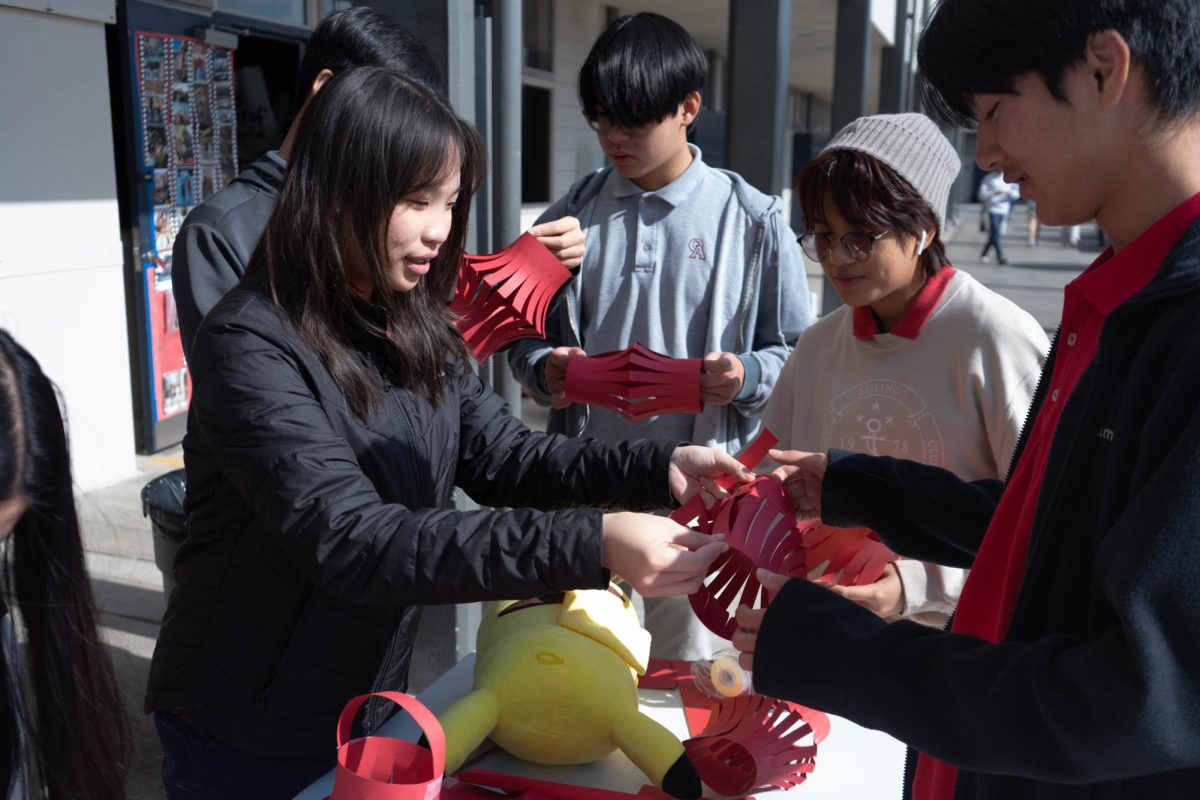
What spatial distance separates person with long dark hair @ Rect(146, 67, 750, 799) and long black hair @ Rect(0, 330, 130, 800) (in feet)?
0.67

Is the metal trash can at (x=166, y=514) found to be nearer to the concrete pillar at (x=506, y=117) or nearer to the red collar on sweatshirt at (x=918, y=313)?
the concrete pillar at (x=506, y=117)

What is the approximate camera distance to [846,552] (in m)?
1.75

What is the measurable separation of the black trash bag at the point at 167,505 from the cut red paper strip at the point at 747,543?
167 cm

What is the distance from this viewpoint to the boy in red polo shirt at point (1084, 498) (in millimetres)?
842

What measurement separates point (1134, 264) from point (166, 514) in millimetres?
2453

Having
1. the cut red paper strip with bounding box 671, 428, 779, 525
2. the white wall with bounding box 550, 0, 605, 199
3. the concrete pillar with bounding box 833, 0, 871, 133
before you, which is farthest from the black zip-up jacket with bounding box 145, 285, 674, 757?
the concrete pillar with bounding box 833, 0, 871, 133

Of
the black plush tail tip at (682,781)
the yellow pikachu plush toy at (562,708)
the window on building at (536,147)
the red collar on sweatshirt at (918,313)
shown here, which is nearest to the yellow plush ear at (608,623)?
the yellow pikachu plush toy at (562,708)

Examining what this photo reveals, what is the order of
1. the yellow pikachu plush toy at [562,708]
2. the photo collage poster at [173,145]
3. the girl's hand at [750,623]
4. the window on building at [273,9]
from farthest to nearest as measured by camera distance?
the window on building at [273,9]
the photo collage poster at [173,145]
the yellow pikachu plush toy at [562,708]
the girl's hand at [750,623]

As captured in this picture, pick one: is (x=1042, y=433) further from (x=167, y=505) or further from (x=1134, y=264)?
(x=167, y=505)

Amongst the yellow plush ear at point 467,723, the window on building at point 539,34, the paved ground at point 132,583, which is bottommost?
the paved ground at point 132,583

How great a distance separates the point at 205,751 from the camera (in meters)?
1.52

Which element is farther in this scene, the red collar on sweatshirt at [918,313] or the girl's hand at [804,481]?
the red collar on sweatshirt at [918,313]

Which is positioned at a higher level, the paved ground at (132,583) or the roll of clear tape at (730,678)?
the roll of clear tape at (730,678)

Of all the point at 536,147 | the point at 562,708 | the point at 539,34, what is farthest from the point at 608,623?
the point at 539,34
